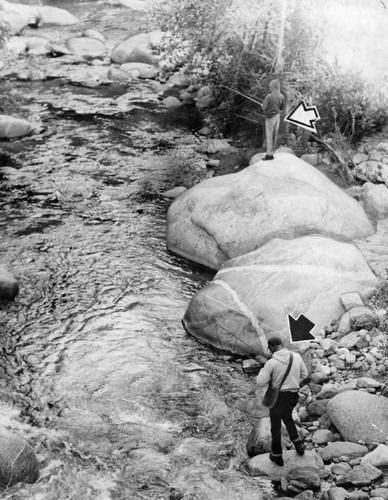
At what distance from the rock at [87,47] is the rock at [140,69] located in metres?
2.04

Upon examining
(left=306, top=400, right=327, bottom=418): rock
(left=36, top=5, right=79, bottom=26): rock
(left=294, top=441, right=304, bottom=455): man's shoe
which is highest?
(left=36, top=5, right=79, bottom=26): rock

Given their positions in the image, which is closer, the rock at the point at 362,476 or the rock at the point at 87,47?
the rock at the point at 362,476

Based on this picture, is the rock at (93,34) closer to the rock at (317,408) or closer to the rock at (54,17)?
the rock at (54,17)

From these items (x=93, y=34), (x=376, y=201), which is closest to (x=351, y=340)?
(x=376, y=201)

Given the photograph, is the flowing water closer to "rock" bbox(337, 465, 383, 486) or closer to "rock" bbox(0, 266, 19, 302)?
"rock" bbox(0, 266, 19, 302)

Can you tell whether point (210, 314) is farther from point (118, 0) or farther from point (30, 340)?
point (118, 0)

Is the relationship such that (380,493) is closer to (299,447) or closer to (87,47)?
(299,447)

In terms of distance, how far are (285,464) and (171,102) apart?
53.1ft

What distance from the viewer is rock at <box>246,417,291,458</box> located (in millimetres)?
9117

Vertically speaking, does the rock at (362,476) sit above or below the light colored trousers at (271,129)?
below

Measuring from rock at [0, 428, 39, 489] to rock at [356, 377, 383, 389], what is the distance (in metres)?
4.42

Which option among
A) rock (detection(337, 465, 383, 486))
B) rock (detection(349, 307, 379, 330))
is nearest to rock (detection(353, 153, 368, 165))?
rock (detection(349, 307, 379, 330))

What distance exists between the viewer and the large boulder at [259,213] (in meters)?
13.4

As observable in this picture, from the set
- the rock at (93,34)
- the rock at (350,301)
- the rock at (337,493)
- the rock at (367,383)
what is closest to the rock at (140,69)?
the rock at (93,34)
